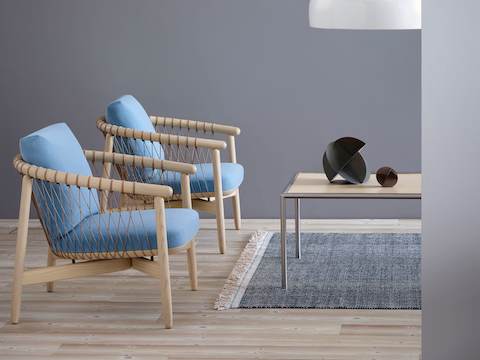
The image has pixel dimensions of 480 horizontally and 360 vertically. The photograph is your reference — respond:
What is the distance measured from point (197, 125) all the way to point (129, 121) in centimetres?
56

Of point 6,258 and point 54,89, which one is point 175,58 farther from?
point 6,258

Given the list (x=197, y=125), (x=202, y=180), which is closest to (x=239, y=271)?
(x=202, y=180)

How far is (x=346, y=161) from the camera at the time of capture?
4.43 meters

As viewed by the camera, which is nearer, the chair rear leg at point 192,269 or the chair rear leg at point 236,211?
the chair rear leg at point 192,269

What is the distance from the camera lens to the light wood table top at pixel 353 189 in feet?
13.6

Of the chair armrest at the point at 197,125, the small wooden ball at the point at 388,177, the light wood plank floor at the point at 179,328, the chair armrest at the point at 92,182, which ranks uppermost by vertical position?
the chair armrest at the point at 92,182

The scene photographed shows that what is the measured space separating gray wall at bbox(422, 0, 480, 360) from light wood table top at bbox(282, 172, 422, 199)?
2.14 m

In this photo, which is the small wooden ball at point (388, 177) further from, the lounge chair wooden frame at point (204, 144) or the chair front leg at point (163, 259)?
the chair front leg at point (163, 259)

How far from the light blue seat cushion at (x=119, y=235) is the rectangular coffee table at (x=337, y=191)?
52cm

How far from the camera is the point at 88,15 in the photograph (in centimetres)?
588

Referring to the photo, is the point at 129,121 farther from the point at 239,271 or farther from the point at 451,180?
the point at 451,180

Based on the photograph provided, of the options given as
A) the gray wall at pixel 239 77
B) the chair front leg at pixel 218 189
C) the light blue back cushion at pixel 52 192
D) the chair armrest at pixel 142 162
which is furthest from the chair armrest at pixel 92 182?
the gray wall at pixel 239 77

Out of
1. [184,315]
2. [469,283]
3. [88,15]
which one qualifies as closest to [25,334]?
[184,315]

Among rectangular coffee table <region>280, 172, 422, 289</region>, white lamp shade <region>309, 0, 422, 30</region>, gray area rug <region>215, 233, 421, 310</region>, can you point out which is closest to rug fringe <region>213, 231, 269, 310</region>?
gray area rug <region>215, 233, 421, 310</region>
